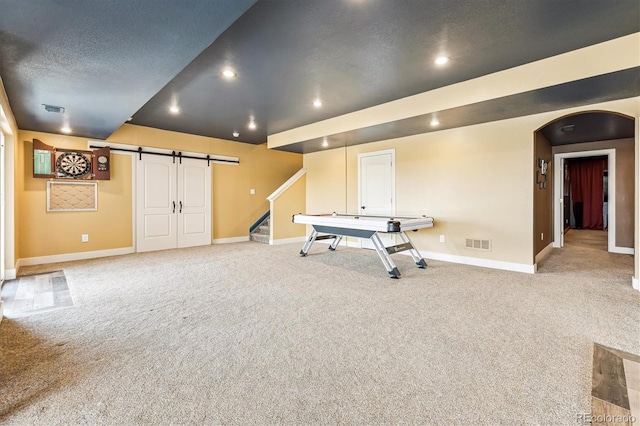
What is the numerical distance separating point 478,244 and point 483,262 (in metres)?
0.29

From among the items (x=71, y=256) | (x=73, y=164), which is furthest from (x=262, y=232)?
(x=73, y=164)

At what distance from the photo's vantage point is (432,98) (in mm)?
3893

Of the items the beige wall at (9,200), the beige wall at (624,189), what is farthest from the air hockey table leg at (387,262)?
the beige wall at (624,189)

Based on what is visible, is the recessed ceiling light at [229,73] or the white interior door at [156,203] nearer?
the recessed ceiling light at [229,73]

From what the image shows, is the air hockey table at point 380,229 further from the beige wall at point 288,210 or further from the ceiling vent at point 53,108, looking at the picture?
the ceiling vent at point 53,108

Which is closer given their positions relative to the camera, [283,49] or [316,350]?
[316,350]

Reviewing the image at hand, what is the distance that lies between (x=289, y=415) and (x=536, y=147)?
489cm

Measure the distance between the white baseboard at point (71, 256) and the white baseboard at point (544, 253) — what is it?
7.22 metres

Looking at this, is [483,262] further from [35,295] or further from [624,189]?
[35,295]

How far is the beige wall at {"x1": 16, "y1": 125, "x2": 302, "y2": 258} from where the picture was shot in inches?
190

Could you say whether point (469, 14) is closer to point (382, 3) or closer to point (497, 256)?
point (382, 3)

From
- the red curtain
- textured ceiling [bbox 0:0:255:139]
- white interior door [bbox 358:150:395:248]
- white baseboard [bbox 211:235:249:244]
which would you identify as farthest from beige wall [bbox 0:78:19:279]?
the red curtain

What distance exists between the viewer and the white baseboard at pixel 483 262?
4285mm

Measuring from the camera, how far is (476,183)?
4.73m
